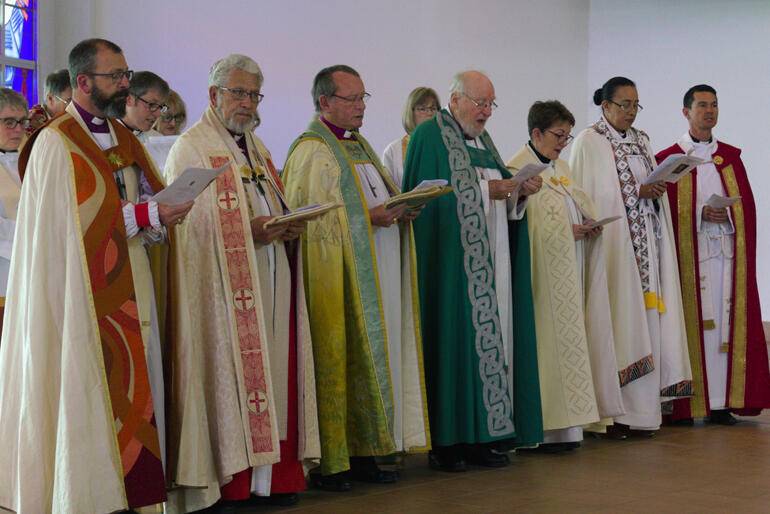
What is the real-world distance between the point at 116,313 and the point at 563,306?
2.90 m

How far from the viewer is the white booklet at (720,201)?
274 inches

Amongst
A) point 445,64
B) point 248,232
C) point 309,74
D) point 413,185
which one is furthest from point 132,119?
point 445,64

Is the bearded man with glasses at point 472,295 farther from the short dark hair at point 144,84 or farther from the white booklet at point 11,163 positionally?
the white booklet at point 11,163

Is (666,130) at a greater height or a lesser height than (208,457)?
greater

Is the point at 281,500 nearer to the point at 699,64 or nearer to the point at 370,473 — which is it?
the point at 370,473

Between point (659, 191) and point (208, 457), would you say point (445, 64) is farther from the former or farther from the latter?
point (208, 457)

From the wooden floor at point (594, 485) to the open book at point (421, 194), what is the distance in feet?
4.36

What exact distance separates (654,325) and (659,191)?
2.75 ft

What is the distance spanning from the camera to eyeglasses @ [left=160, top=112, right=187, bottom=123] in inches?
226

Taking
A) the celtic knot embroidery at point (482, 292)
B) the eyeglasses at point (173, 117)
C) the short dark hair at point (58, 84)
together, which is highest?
the short dark hair at point (58, 84)

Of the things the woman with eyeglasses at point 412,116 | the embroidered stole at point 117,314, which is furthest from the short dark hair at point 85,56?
the woman with eyeglasses at point 412,116

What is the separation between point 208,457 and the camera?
414 centimetres

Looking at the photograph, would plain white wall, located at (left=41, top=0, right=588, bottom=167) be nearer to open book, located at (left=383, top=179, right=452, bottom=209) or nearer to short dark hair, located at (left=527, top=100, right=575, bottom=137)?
short dark hair, located at (left=527, top=100, right=575, bottom=137)

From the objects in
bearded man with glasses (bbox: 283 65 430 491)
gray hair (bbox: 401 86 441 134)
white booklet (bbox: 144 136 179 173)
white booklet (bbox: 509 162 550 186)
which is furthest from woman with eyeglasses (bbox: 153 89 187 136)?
white booklet (bbox: 509 162 550 186)
